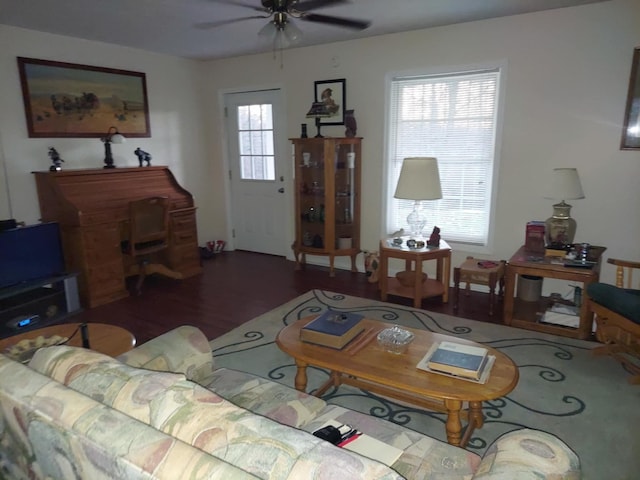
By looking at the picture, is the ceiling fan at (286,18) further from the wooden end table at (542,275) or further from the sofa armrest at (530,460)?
the sofa armrest at (530,460)

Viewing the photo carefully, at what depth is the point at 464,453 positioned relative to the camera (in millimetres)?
1444

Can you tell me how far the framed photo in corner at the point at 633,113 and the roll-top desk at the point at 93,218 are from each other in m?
4.31

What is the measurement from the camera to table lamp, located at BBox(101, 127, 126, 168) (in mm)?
4285

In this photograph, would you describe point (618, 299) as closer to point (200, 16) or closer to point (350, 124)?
point (350, 124)

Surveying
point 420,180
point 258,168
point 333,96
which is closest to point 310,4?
point 420,180

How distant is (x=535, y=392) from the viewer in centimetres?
247

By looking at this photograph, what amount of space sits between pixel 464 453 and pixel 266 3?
2532 millimetres

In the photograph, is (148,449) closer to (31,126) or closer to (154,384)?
(154,384)

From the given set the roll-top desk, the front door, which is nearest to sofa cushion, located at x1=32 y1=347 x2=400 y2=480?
the roll-top desk

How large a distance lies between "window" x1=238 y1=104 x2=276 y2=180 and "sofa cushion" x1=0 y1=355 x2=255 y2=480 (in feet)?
14.1

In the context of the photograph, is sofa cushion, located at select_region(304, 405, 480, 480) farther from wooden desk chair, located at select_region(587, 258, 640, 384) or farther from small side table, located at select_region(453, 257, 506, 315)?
small side table, located at select_region(453, 257, 506, 315)

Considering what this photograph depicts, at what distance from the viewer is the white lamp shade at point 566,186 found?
3248 mm

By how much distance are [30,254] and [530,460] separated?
351 centimetres

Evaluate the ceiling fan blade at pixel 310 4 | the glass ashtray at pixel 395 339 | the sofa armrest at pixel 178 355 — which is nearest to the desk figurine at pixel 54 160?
the ceiling fan blade at pixel 310 4
